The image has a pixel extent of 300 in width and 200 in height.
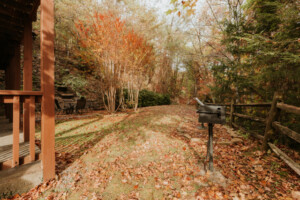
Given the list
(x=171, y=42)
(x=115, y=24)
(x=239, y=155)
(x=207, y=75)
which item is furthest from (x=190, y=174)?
(x=171, y=42)

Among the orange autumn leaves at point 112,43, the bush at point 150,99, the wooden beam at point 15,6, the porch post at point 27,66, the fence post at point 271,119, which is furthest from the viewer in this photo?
the bush at point 150,99

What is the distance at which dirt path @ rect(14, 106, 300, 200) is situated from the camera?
231 cm

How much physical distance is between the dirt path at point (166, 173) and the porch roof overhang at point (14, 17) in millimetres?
3897

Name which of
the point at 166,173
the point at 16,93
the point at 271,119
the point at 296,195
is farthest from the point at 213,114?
the point at 16,93

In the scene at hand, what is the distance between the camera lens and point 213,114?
8.38 ft

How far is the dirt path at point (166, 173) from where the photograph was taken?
231 cm

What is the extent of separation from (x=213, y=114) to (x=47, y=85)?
10.8ft

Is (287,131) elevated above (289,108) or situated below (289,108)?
below

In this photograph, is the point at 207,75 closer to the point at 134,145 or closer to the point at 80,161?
the point at 134,145

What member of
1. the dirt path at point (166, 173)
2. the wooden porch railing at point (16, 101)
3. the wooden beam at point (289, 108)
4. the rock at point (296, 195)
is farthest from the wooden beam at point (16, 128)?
the wooden beam at point (289, 108)

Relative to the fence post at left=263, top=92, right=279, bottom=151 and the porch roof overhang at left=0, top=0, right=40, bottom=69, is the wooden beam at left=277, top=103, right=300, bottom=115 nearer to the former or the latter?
the fence post at left=263, top=92, right=279, bottom=151

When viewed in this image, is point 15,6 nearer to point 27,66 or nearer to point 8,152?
point 27,66

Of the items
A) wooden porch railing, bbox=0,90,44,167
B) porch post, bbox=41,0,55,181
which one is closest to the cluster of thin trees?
porch post, bbox=41,0,55,181

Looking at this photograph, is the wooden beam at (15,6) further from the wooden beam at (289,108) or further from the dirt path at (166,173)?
the wooden beam at (289,108)
